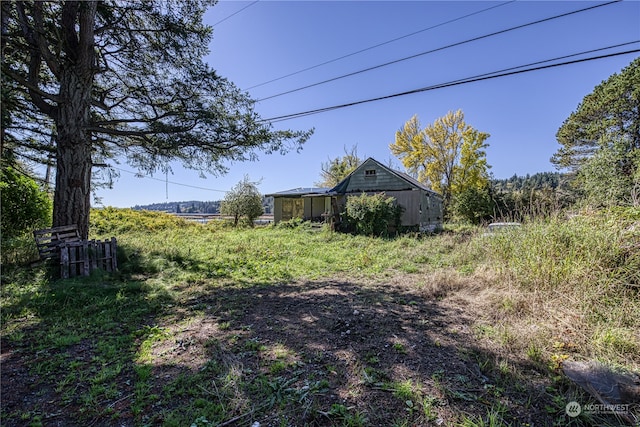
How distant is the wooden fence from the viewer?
5.32 meters

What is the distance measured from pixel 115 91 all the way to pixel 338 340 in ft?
29.1

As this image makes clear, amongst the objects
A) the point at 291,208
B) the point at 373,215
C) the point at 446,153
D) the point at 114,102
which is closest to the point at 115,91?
the point at 114,102

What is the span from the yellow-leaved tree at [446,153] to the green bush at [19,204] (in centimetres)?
2471

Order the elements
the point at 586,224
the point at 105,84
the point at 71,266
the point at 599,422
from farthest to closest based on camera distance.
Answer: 1. the point at 105,84
2. the point at 71,266
3. the point at 586,224
4. the point at 599,422

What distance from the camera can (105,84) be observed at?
7.71 m

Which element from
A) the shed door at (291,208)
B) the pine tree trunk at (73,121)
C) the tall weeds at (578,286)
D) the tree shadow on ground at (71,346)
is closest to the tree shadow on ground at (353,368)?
the tree shadow on ground at (71,346)

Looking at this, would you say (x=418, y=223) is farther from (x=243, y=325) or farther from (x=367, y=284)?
(x=243, y=325)

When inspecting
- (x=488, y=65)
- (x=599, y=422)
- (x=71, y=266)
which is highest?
(x=488, y=65)

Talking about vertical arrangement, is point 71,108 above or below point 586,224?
above

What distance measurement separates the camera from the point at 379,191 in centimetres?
1628

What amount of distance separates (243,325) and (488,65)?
6.58 m

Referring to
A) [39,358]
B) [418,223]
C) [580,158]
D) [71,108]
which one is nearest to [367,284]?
[39,358]

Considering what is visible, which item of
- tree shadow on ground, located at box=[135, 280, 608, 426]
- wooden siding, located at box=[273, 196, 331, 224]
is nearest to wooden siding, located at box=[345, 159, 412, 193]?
wooden siding, located at box=[273, 196, 331, 224]

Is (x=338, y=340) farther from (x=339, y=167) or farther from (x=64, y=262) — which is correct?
(x=339, y=167)
